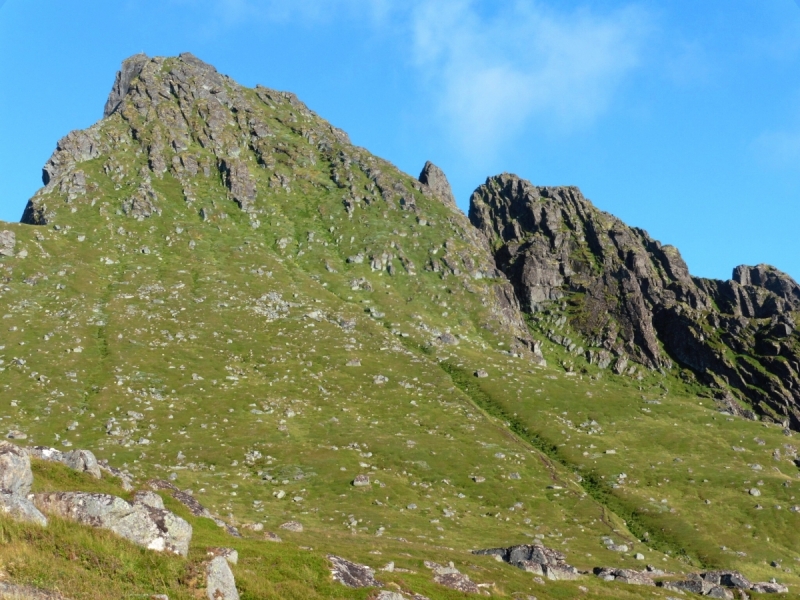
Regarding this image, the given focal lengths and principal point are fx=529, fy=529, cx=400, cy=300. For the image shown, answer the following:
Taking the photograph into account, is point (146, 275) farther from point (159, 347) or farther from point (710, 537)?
point (710, 537)

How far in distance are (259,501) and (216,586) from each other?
58043 mm

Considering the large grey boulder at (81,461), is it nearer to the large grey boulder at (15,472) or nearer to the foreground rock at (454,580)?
the large grey boulder at (15,472)

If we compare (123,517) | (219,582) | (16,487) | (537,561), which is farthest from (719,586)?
(16,487)

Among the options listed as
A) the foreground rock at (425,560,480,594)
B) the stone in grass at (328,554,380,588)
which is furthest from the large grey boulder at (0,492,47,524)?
the foreground rock at (425,560,480,594)

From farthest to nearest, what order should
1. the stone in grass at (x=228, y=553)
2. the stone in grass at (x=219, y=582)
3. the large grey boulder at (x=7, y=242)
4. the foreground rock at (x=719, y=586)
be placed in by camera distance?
the large grey boulder at (x=7, y=242) < the foreground rock at (x=719, y=586) < the stone in grass at (x=228, y=553) < the stone in grass at (x=219, y=582)

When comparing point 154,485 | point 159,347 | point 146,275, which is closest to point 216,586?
point 154,485

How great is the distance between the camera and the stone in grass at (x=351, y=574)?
26.2 metres

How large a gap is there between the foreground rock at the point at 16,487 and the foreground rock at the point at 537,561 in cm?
4479

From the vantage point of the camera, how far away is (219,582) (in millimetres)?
19125

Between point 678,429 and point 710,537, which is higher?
point 678,429

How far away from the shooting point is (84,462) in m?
32.7

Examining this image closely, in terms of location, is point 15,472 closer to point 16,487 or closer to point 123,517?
point 16,487

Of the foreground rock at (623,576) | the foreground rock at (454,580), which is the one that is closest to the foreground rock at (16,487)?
the foreground rock at (454,580)

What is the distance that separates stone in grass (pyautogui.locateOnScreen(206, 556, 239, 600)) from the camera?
61.1 ft
